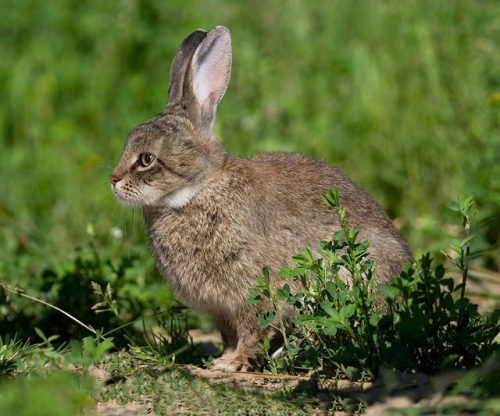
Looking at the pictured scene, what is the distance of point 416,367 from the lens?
3.17m

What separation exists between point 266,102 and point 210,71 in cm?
240

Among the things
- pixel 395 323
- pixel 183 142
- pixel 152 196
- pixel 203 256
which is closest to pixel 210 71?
pixel 183 142

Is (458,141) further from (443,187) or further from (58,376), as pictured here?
(58,376)

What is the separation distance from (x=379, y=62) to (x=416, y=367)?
12.7ft

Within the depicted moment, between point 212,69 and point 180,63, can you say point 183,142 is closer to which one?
point 212,69

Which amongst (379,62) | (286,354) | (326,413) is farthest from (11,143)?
(326,413)

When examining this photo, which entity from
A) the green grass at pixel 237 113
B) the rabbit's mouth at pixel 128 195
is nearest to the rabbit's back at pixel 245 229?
the rabbit's mouth at pixel 128 195

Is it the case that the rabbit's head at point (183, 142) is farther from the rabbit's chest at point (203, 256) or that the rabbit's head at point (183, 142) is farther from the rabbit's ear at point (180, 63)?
the rabbit's chest at point (203, 256)

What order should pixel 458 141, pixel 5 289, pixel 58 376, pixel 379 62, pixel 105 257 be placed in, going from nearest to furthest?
pixel 58 376, pixel 5 289, pixel 105 257, pixel 458 141, pixel 379 62

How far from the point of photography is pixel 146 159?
4.25m

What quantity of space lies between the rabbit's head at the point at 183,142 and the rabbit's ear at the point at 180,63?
1 centimetres

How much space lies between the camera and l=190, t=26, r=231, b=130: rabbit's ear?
14.2 feet

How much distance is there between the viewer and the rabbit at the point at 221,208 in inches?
157

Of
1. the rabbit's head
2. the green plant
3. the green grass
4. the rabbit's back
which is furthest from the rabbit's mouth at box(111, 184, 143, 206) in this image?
the green plant
